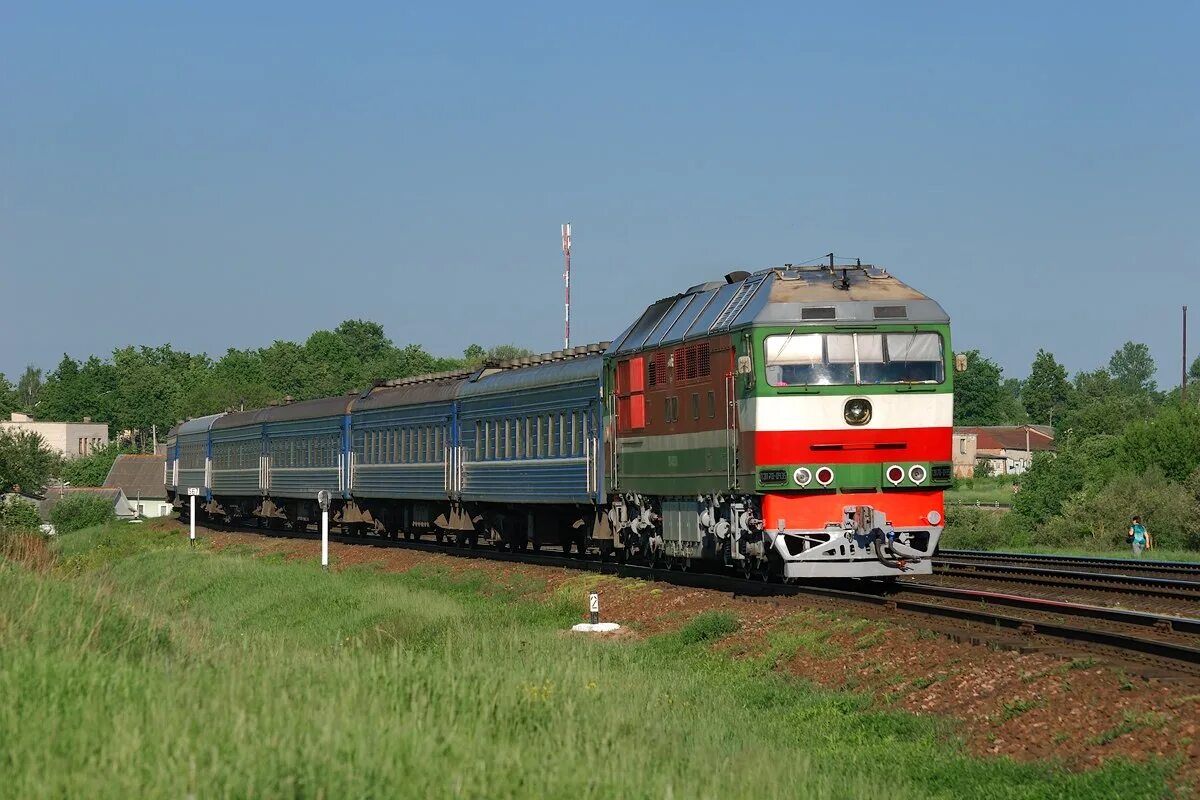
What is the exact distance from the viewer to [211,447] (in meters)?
64.3

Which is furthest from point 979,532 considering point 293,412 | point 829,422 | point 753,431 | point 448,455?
point 753,431

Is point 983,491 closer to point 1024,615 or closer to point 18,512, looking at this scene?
point 18,512

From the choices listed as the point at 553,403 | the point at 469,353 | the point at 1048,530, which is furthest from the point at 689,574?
the point at 469,353

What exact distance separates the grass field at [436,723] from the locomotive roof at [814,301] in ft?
14.0

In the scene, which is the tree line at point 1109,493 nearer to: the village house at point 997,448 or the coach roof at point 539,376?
the coach roof at point 539,376

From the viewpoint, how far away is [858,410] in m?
21.0

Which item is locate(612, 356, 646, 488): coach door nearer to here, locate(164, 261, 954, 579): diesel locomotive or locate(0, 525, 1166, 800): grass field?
locate(164, 261, 954, 579): diesel locomotive

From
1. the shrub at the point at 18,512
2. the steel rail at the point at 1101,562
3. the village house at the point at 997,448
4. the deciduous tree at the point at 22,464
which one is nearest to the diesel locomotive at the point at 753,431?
the steel rail at the point at 1101,562

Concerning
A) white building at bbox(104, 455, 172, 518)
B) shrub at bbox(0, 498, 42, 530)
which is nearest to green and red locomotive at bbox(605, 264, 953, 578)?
shrub at bbox(0, 498, 42, 530)

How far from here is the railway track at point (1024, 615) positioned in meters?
14.3

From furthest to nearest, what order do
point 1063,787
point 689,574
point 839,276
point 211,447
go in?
point 211,447 → point 689,574 → point 839,276 → point 1063,787

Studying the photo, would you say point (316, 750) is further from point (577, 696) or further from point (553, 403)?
point (553, 403)

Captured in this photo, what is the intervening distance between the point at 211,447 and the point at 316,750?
186 ft

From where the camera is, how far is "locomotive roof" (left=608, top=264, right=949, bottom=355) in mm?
21250
